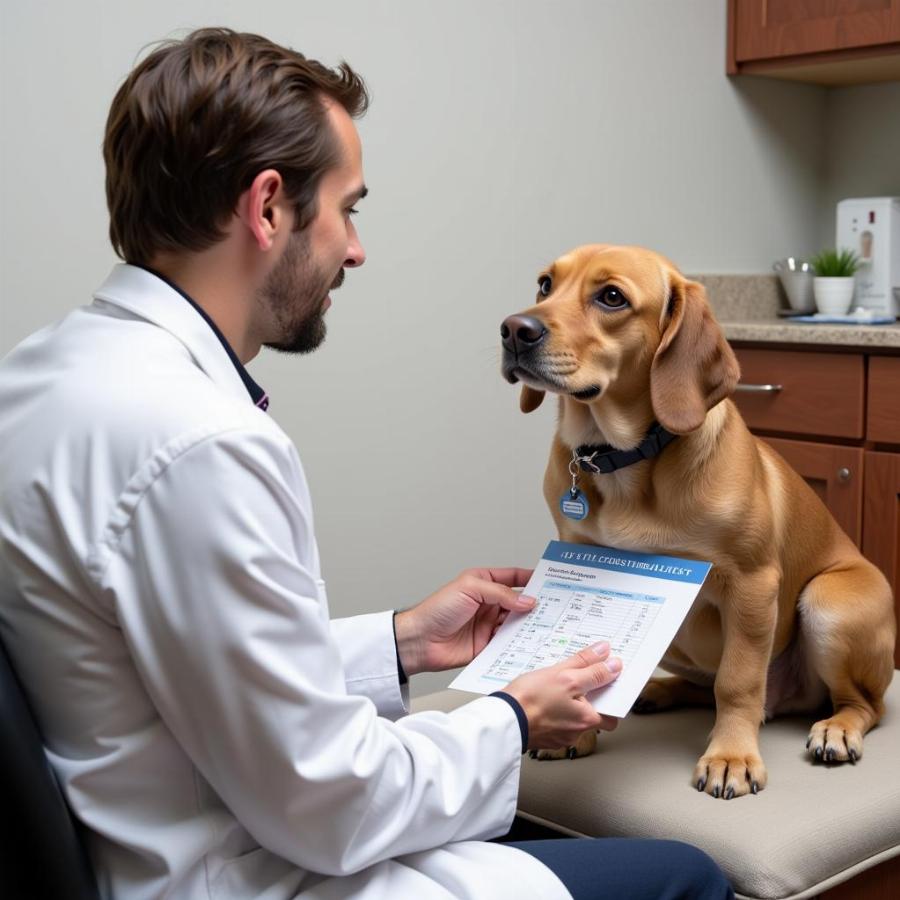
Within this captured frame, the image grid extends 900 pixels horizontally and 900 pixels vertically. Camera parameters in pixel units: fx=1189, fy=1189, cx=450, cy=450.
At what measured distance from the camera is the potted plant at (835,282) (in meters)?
2.96

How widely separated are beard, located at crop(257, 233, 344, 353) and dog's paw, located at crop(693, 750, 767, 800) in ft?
2.19

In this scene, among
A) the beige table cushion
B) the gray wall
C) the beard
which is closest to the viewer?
the beard

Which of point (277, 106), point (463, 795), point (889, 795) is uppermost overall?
point (277, 106)

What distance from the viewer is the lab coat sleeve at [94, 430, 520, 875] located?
86cm

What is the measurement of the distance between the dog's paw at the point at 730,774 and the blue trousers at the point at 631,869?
213 mm

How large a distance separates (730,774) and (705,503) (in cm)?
31

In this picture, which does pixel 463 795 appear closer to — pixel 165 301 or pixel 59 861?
pixel 59 861

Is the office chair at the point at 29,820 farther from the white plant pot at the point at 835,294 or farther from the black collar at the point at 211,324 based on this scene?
the white plant pot at the point at 835,294

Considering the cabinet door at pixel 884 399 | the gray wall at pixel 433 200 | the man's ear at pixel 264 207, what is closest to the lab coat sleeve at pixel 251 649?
the man's ear at pixel 264 207

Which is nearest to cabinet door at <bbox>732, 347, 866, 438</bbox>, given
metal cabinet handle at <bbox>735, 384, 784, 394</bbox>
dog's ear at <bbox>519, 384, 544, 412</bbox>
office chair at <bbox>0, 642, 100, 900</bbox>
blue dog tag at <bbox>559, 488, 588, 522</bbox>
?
metal cabinet handle at <bbox>735, 384, 784, 394</bbox>

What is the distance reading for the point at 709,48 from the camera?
2.94 m

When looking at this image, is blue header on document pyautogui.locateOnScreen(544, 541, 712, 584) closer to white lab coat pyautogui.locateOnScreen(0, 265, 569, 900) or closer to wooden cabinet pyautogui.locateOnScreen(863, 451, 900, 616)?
white lab coat pyautogui.locateOnScreen(0, 265, 569, 900)

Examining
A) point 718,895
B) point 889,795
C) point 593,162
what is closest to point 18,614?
point 718,895

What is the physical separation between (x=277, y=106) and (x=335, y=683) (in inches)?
20.0
